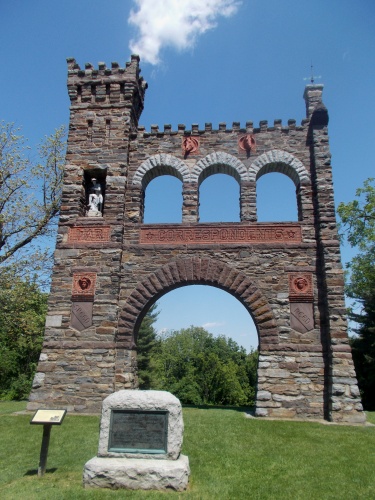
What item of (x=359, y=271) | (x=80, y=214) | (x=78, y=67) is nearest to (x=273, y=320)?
(x=80, y=214)

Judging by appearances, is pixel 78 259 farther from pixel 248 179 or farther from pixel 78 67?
pixel 78 67

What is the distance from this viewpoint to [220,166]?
12.7 metres

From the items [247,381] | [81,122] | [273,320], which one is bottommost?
[247,381]

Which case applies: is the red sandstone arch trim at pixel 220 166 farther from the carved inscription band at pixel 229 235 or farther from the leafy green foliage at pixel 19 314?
the leafy green foliage at pixel 19 314

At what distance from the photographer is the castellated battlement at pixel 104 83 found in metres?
13.3

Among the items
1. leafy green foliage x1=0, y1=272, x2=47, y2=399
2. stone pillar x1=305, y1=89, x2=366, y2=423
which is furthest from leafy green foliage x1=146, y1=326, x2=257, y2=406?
stone pillar x1=305, y1=89, x2=366, y2=423

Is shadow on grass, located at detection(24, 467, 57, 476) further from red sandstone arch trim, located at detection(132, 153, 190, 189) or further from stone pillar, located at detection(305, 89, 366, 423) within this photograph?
red sandstone arch trim, located at detection(132, 153, 190, 189)

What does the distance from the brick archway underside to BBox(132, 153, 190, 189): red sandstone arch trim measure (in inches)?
115

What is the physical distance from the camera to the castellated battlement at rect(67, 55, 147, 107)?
13281mm

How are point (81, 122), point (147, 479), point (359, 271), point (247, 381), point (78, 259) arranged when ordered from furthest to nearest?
1. point (247, 381)
2. point (359, 271)
3. point (81, 122)
4. point (78, 259)
5. point (147, 479)

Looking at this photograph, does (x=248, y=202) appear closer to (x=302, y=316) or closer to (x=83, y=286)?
(x=302, y=316)

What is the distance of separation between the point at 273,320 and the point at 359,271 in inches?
606

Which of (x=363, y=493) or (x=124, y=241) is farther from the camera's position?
(x=124, y=241)

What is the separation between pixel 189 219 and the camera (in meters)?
12.1
